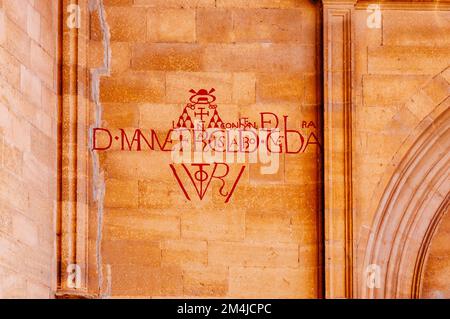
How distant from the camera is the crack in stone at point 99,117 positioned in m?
9.00

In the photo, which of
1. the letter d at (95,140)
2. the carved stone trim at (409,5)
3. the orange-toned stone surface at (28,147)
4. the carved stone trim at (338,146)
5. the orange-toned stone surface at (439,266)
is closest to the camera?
the orange-toned stone surface at (28,147)

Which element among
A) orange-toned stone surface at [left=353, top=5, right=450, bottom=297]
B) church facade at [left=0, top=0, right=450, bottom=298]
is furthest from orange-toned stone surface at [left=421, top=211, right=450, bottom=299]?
orange-toned stone surface at [left=353, top=5, right=450, bottom=297]

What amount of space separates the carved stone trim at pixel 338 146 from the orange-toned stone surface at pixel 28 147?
5.26 feet

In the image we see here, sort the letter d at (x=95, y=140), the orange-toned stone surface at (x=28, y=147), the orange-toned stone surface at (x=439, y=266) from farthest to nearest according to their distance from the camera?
the orange-toned stone surface at (x=439, y=266) → the letter d at (x=95, y=140) → the orange-toned stone surface at (x=28, y=147)

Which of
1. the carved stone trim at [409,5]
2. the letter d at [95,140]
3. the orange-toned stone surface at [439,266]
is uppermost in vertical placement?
the carved stone trim at [409,5]

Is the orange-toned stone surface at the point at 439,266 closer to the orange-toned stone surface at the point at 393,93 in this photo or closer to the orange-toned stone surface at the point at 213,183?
the orange-toned stone surface at the point at 393,93

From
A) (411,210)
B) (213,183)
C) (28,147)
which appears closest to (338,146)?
(411,210)

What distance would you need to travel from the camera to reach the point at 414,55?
9203mm

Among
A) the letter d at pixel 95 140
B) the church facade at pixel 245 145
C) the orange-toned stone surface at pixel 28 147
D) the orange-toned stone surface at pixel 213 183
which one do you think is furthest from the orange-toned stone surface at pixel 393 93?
the orange-toned stone surface at pixel 28 147

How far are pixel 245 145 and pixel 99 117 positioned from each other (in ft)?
2.89

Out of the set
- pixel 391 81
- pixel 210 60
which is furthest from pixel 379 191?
pixel 210 60

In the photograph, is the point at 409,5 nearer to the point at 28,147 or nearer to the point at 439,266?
the point at 439,266

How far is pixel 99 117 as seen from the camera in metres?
9.10

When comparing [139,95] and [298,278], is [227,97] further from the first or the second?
[298,278]
